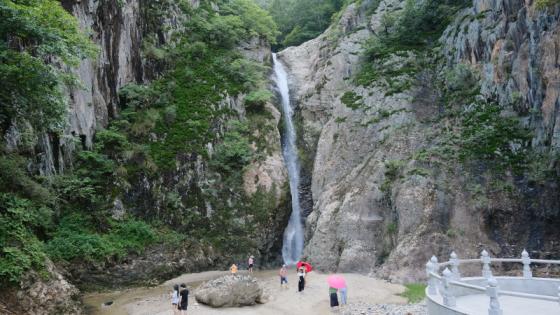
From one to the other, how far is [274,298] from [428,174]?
404 inches

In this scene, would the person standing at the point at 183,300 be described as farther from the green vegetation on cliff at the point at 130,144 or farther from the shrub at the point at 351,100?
the shrub at the point at 351,100

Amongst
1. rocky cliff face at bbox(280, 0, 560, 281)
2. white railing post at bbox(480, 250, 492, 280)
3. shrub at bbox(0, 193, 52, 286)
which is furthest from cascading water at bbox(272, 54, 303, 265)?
shrub at bbox(0, 193, 52, 286)

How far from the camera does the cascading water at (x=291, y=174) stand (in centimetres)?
2681

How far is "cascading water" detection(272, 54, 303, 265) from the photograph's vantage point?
2681 centimetres

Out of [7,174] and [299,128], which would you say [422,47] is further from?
[7,174]

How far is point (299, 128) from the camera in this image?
32.8 meters

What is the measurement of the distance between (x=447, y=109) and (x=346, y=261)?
37.2ft

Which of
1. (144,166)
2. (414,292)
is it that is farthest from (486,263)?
(144,166)

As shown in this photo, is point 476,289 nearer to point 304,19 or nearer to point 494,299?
point 494,299

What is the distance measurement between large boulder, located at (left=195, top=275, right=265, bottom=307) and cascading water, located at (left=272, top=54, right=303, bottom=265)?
31.6ft

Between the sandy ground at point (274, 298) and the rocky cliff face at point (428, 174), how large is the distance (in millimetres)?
1749

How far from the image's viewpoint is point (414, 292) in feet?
57.6

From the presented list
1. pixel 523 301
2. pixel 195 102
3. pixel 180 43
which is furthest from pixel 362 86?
pixel 523 301

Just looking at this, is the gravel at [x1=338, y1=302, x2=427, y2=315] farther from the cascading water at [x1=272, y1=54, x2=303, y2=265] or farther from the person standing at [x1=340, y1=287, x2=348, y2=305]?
the cascading water at [x1=272, y1=54, x2=303, y2=265]
